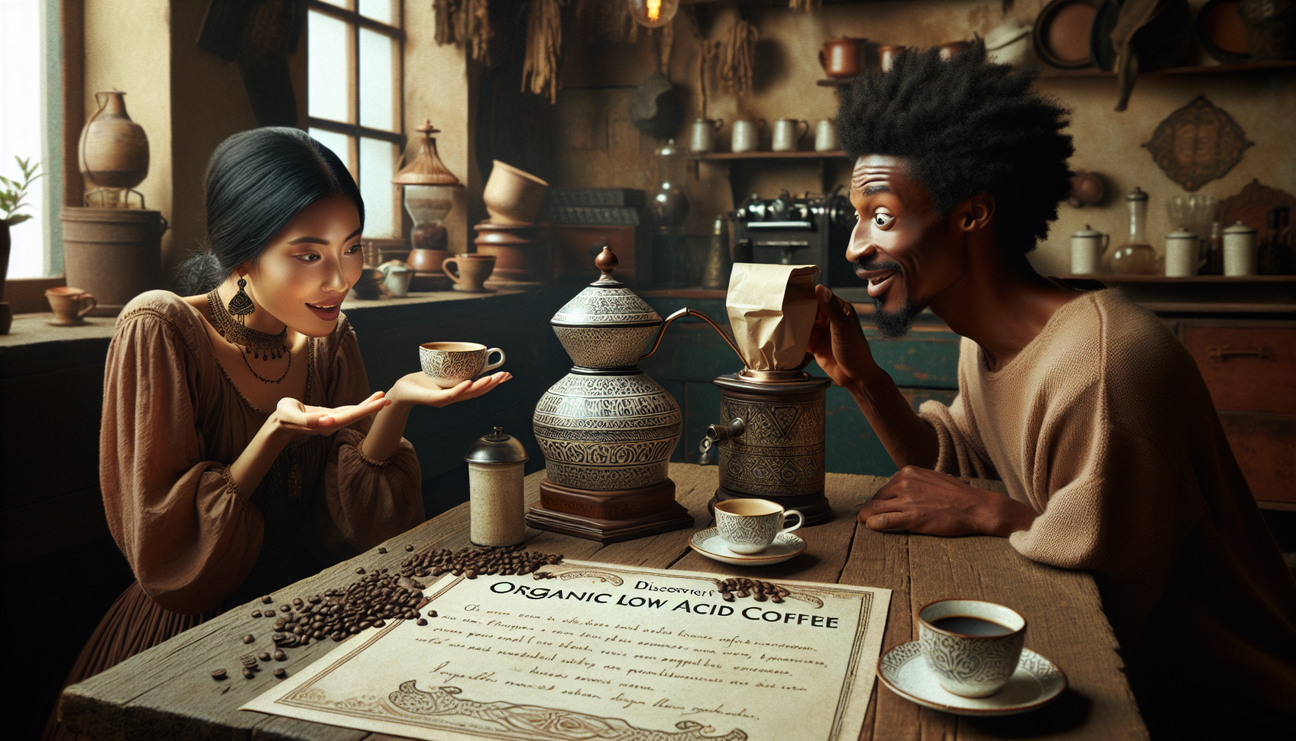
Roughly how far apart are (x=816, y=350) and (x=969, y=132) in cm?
50

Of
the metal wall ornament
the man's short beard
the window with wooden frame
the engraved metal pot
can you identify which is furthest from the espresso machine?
the engraved metal pot

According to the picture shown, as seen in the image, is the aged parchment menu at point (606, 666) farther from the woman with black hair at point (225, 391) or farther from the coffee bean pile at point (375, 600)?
the woman with black hair at point (225, 391)

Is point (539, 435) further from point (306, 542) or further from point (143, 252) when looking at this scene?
point (143, 252)

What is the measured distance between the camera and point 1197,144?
425 cm

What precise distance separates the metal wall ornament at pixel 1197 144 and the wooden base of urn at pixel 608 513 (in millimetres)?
3720

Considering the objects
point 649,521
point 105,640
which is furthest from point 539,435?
point 105,640

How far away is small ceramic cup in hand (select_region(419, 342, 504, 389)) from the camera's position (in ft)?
4.83

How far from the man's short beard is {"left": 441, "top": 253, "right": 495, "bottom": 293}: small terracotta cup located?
7.45ft

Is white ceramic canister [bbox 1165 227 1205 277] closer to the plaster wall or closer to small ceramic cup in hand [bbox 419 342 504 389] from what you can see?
the plaster wall

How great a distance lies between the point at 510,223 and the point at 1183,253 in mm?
2842

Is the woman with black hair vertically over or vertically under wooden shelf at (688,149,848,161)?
under

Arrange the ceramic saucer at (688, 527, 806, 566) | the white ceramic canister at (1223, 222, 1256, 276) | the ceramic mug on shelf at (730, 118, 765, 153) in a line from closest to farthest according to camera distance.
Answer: the ceramic saucer at (688, 527, 806, 566)
the white ceramic canister at (1223, 222, 1256, 276)
the ceramic mug on shelf at (730, 118, 765, 153)

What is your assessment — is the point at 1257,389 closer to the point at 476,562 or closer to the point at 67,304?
the point at 476,562

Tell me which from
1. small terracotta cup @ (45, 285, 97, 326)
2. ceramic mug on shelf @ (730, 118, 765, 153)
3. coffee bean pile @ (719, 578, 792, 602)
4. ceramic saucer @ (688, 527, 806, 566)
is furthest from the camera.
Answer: ceramic mug on shelf @ (730, 118, 765, 153)
